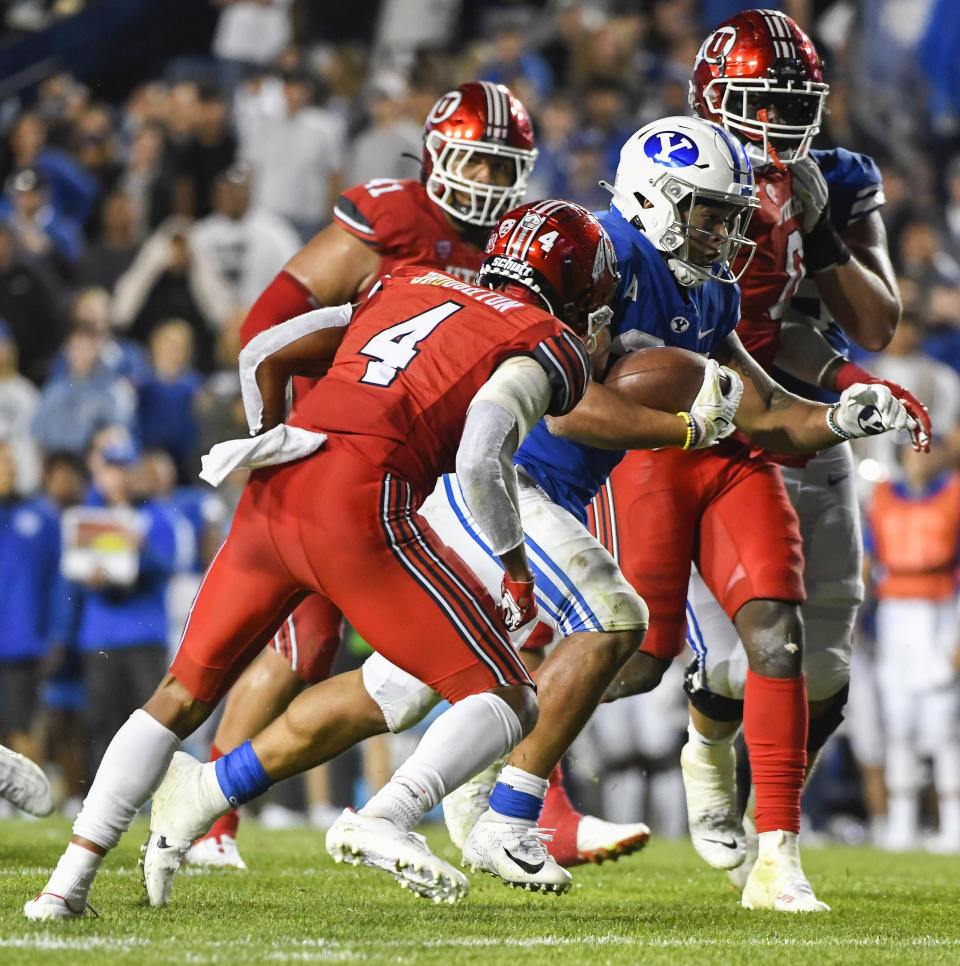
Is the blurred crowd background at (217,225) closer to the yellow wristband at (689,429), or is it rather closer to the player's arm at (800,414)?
the player's arm at (800,414)

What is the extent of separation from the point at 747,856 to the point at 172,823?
6.47 feet

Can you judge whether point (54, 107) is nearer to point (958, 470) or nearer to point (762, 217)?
point (958, 470)

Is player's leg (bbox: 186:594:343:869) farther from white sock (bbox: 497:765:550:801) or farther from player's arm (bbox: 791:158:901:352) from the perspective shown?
player's arm (bbox: 791:158:901:352)

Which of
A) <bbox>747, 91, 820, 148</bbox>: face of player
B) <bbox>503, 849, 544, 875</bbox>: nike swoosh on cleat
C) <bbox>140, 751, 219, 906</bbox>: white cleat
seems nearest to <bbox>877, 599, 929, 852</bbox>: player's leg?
<bbox>747, 91, 820, 148</bbox>: face of player

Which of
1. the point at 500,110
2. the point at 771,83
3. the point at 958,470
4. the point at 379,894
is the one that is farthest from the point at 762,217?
the point at 958,470

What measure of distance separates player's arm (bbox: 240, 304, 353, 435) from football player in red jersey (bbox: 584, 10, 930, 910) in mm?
1150

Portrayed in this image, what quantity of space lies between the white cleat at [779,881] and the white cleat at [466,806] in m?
0.91

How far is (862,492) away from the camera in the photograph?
9.11 m

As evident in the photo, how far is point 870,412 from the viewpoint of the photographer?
433cm

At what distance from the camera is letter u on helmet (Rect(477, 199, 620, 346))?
3.97 metres

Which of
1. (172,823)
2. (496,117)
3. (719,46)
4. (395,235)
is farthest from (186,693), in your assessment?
(719,46)

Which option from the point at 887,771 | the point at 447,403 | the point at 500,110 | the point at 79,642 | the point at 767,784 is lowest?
the point at 887,771

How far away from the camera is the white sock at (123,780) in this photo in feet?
11.9

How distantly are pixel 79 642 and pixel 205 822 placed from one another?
5.03 m
